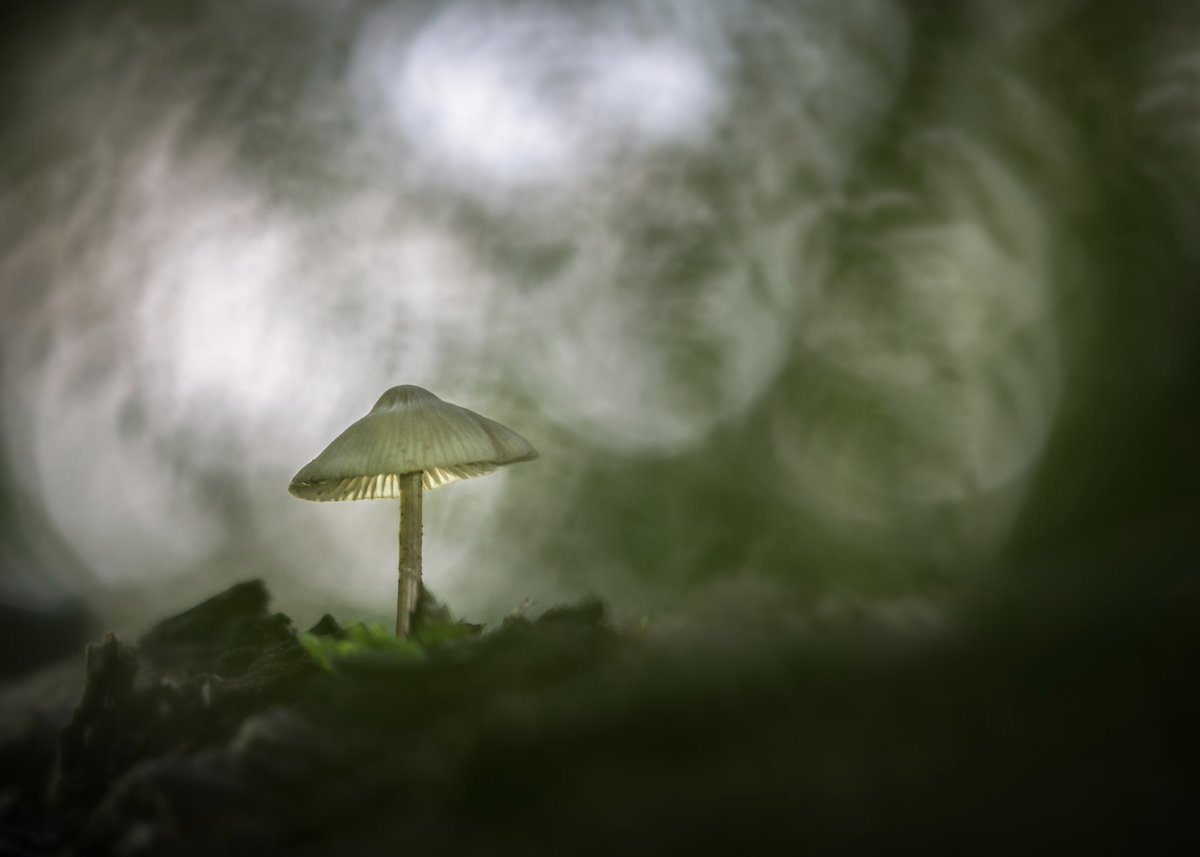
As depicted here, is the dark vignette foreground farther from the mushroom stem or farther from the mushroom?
the mushroom stem

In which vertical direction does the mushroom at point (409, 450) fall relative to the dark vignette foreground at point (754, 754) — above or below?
above

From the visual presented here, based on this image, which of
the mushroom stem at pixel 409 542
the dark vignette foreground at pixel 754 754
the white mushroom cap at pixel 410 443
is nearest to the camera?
the dark vignette foreground at pixel 754 754

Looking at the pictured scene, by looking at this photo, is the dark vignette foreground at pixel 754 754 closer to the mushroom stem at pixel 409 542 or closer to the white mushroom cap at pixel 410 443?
the white mushroom cap at pixel 410 443

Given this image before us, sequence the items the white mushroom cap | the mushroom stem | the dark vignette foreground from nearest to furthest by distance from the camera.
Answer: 1. the dark vignette foreground
2. the white mushroom cap
3. the mushroom stem

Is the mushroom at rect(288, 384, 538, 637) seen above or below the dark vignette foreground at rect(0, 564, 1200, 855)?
above

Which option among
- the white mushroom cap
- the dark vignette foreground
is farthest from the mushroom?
the dark vignette foreground

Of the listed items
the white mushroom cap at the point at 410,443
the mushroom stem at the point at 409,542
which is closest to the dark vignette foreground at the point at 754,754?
the white mushroom cap at the point at 410,443

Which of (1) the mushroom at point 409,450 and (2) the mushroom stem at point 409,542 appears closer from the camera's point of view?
(1) the mushroom at point 409,450

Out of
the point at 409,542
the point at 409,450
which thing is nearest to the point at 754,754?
the point at 409,450

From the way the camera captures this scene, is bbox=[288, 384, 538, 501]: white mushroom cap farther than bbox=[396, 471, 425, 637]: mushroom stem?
No
